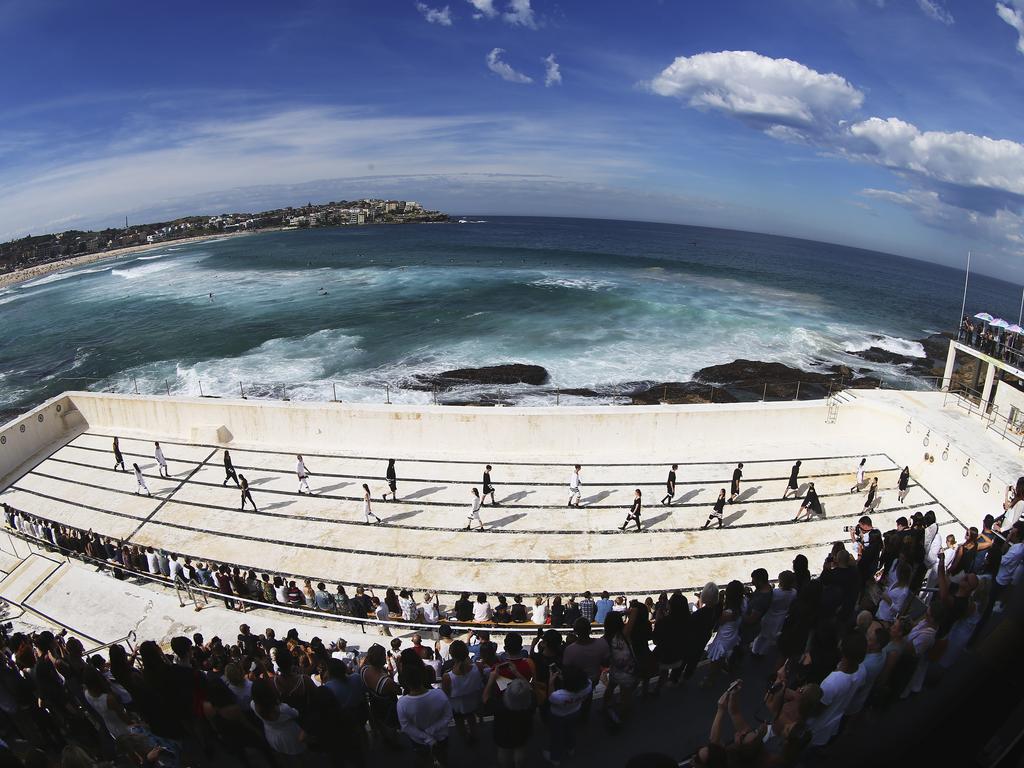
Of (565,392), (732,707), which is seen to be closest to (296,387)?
(565,392)

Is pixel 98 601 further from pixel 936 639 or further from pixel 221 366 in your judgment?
pixel 221 366

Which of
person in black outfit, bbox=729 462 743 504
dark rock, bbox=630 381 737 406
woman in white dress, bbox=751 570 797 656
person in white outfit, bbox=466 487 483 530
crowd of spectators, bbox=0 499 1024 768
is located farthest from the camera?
dark rock, bbox=630 381 737 406

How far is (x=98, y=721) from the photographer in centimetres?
532

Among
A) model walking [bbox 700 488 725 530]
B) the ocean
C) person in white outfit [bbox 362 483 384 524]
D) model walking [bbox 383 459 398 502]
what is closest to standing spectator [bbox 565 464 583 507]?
model walking [bbox 700 488 725 530]

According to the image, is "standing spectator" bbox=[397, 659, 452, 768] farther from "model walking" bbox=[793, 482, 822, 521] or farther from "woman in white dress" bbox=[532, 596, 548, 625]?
"model walking" bbox=[793, 482, 822, 521]

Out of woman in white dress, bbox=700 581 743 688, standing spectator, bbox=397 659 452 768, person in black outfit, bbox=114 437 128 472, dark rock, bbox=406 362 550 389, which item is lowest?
dark rock, bbox=406 362 550 389

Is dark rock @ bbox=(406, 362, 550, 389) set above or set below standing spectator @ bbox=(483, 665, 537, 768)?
below

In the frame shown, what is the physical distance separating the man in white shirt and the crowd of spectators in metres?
0.01

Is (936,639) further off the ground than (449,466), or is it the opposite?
(936,639)

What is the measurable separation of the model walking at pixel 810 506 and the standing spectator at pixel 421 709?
1088cm

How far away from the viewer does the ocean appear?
29.3 m

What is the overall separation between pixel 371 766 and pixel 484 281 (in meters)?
58.0

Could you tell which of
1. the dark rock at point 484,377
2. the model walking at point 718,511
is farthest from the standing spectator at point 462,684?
the dark rock at point 484,377

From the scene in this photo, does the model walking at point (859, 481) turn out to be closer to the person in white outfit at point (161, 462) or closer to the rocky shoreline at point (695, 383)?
the rocky shoreline at point (695, 383)
